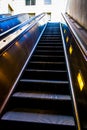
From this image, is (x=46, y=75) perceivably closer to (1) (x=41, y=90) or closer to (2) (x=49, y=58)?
(1) (x=41, y=90)

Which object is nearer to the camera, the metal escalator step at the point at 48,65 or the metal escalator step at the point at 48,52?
the metal escalator step at the point at 48,65

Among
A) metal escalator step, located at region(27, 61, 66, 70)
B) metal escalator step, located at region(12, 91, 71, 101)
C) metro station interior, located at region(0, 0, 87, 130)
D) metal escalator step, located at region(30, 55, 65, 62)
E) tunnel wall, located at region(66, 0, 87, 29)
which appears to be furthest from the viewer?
tunnel wall, located at region(66, 0, 87, 29)

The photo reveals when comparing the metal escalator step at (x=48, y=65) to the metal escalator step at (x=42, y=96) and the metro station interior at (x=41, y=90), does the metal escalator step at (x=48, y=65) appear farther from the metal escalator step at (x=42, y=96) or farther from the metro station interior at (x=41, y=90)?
the metal escalator step at (x=42, y=96)

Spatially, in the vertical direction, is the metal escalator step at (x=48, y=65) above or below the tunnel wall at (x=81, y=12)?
below

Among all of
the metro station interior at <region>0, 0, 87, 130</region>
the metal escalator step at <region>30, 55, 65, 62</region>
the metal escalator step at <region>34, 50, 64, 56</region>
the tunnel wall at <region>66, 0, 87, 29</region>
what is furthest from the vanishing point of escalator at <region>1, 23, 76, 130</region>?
the tunnel wall at <region>66, 0, 87, 29</region>

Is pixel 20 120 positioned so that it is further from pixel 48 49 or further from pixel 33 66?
pixel 48 49

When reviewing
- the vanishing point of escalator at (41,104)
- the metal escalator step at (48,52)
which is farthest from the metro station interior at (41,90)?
the metal escalator step at (48,52)

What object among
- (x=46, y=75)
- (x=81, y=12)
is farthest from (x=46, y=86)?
(x=81, y=12)

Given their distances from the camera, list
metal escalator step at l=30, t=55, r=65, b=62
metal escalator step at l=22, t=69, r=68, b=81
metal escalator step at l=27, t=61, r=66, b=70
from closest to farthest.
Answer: metal escalator step at l=22, t=69, r=68, b=81 → metal escalator step at l=27, t=61, r=66, b=70 → metal escalator step at l=30, t=55, r=65, b=62

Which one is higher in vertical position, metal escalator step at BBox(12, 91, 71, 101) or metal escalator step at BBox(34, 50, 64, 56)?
metal escalator step at BBox(34, 50, 64, 56)

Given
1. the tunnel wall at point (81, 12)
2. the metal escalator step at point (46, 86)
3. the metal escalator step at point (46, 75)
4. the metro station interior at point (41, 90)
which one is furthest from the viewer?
the tunnel wall at point (81, 12)

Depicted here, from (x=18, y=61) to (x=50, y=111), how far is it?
4.52 feet

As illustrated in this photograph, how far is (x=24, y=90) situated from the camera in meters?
3.22

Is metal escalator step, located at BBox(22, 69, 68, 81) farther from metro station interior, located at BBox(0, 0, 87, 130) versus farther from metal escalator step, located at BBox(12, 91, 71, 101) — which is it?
metal escalator step, located at BBox(12, 91, 71, 101)
